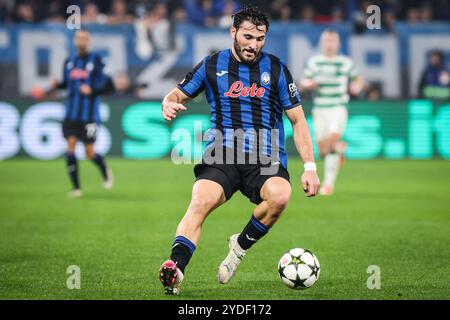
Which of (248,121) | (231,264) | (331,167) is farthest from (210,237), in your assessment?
(331,167)

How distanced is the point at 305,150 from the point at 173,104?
Result: 1.09 meters

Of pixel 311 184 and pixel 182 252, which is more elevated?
pixel 311 184

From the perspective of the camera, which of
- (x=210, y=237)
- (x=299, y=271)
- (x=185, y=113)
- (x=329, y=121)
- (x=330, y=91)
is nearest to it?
(x=299, y=271)

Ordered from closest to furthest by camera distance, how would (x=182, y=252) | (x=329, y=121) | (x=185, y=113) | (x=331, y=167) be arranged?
(x=182, y=252) → (x=331, y=167) → (x=329, y=121) → (x=185, y=113)

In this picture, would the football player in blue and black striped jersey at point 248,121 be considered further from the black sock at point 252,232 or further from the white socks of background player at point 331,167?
the white socks of background player at point 331,167

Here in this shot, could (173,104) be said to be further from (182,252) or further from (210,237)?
(210,237)

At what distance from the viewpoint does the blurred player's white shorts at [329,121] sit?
14.2 metres

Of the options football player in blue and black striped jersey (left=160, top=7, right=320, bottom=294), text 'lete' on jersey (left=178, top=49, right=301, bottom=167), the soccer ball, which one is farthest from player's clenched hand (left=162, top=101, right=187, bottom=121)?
the soccer ball

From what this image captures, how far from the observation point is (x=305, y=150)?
22.8ft

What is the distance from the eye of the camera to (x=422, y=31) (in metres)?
20.2

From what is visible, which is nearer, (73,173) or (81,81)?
(73,173)

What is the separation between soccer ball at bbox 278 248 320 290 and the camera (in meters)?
6.72

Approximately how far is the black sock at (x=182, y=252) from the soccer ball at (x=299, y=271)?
741mm
